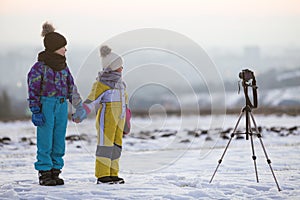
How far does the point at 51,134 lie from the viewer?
22.3 feet

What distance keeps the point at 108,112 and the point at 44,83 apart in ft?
3.38

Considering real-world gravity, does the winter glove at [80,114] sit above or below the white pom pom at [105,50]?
below

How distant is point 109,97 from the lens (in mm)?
7039

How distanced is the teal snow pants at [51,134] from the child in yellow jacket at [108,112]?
0.24m

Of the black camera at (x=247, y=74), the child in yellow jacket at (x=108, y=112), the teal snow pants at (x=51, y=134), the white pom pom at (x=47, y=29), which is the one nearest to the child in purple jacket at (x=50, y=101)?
the teal snow pants at (x=51, y=134)

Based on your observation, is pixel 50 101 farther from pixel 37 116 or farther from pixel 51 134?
pixel 51 134

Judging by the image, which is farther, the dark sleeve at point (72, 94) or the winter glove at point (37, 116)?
the dark sleeve at point (72, 94)

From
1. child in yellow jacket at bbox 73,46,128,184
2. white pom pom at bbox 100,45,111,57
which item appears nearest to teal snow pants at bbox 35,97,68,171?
child in yellow jacket at bbox 73,46,128,184

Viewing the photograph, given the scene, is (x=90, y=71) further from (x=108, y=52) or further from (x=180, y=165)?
(x=180, y=165)

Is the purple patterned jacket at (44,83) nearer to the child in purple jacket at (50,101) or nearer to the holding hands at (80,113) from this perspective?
the child in purple jacket at (50,101)

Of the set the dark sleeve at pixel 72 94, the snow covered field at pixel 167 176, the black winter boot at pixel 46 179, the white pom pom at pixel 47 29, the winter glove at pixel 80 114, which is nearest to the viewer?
the snow covered field at pixel 167 176

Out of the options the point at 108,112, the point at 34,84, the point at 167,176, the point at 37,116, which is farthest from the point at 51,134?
the point at 167,176

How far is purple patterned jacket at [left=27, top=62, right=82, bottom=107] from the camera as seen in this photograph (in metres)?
6.73

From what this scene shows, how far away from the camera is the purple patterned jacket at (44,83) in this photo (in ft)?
22.1
